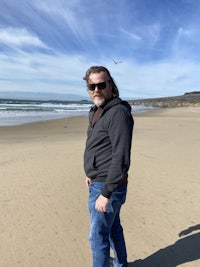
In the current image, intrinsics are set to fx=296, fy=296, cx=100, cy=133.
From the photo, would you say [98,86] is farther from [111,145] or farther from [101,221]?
[101,221]

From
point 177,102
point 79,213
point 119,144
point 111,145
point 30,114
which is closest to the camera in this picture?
point 119,144

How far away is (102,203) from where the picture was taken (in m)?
2.27

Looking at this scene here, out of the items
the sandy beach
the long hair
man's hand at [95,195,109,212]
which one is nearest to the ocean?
the sandy beach

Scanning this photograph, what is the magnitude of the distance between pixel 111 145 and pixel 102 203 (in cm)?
45

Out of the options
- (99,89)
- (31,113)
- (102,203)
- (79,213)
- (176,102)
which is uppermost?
(99,89)

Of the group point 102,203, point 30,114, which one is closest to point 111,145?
point 102,203

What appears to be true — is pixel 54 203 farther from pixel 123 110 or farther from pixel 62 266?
pixel 123 110

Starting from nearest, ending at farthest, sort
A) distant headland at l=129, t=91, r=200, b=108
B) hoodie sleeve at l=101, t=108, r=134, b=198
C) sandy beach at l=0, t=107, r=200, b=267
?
hoodie sleeve at l=101, t=108, r=134, b=198
sandy beach at l=0, t=107, r=200, b=267
distant headland at l=129, t=91, r=200, b=108

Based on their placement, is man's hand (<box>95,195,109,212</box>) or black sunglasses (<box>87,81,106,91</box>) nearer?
man's hand (<box>95,195,109,212</box>)

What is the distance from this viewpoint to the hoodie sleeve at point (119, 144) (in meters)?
2.15

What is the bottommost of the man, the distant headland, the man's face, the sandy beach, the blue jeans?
the distant headland

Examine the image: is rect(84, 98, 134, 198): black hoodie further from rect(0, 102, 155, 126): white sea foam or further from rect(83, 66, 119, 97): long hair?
rect(0, 102, 155, 126): white sea foam

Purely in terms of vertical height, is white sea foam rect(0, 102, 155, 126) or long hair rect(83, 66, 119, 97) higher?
long hair rect(83, 66, 119, 97)

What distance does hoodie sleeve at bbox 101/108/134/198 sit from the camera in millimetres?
2152
